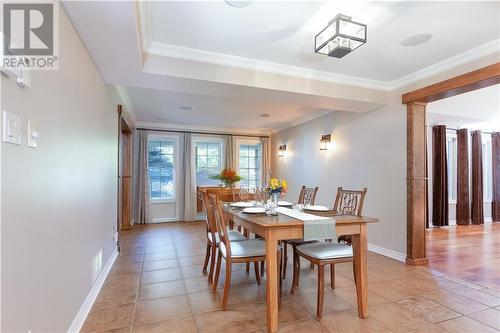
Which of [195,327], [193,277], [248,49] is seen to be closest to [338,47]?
[248,49]

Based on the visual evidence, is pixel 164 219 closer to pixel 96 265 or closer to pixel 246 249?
pixel 96 265

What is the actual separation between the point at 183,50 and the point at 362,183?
11.2ft

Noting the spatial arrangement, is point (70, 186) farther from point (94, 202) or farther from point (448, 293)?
point (448, 293)

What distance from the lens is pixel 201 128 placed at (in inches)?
267

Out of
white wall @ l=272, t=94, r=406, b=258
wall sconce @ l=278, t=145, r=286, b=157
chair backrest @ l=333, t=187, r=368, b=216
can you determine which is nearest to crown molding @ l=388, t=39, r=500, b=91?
white wall @ l=272, t=94, r=406, b=258

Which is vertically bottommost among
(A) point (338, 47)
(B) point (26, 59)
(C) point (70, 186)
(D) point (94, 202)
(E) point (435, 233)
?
(E) point (435, 233)

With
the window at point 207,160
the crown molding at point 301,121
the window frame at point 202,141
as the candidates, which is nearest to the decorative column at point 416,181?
the crown molding at point 301,121

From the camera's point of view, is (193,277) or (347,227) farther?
(193,277)

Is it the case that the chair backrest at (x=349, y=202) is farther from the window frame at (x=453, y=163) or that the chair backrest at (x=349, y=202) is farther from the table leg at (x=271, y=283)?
the window frame at (x=453, y=163)

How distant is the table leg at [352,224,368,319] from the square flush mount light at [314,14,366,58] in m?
1.54

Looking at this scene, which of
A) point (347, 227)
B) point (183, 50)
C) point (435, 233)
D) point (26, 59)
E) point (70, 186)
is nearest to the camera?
point (26, 59)

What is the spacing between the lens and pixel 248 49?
2.76 m

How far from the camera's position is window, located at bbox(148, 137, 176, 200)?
6.50 meters

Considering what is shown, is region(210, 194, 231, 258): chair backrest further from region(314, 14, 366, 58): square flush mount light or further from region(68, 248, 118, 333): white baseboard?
region(314, 14, 366, 58): square flush mount light
